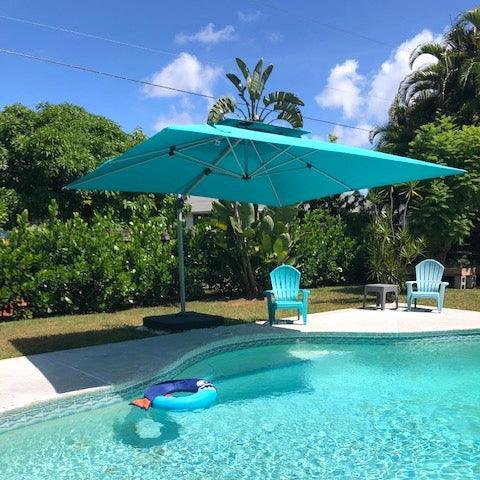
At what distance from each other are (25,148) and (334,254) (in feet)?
33.0

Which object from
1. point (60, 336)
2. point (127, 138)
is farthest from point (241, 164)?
point (127, 138)

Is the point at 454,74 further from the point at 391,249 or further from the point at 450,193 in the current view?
the point at 391,249

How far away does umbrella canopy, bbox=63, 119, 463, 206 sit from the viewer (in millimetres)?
6879

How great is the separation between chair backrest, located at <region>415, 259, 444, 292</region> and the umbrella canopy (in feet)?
11.4

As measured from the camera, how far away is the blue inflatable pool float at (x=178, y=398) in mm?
6004

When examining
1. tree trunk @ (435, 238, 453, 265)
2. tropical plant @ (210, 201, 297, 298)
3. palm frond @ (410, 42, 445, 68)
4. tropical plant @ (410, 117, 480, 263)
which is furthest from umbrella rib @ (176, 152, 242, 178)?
palm frond @ (410, 42, 445, 68)

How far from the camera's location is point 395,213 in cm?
1847

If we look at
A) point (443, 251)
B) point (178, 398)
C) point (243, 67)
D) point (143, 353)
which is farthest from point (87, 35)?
point (178, 398)

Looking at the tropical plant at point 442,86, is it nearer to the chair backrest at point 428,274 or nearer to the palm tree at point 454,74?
the palm tree at point 454,74

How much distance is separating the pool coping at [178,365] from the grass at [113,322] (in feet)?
5.14

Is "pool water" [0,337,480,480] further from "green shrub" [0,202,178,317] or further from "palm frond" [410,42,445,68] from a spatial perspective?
"palm frond" [410,42,445,68]

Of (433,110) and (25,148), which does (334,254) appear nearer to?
(433,110)

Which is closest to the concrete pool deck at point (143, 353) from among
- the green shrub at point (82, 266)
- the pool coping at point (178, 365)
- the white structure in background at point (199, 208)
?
the pool coping at point (178, 365)

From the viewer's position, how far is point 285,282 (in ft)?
35.6
